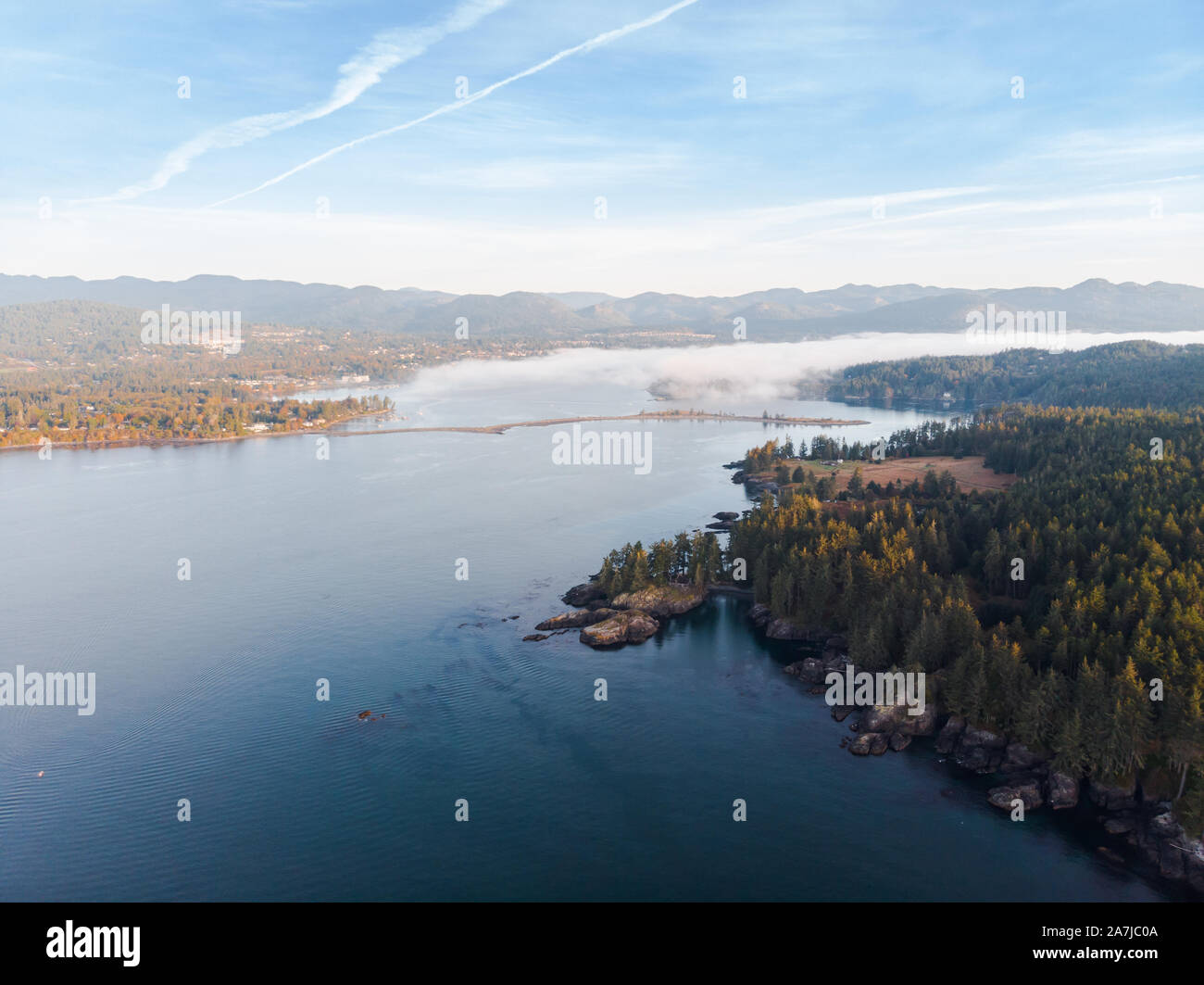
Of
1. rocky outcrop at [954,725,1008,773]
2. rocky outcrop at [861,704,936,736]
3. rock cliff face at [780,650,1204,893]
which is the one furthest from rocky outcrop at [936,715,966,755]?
rocky outcrop at [861,704,936,736]

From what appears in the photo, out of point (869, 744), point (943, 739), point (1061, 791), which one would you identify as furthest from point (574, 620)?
point (1061, 791)

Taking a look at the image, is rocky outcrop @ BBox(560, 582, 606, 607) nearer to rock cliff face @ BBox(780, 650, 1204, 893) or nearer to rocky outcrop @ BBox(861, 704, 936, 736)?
rock cliff face @ BBox(780, 650, 1204, 893)

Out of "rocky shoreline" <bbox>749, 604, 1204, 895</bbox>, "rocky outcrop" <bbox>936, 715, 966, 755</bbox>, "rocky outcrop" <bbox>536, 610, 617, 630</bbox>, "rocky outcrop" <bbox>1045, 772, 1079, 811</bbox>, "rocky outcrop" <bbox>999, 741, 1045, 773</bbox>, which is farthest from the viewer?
"rocky outcrop" <bbox>536, 610, 617, 630</bbox>

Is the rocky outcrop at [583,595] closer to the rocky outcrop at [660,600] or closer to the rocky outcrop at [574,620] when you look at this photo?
the rocky outcrop at [660,600]

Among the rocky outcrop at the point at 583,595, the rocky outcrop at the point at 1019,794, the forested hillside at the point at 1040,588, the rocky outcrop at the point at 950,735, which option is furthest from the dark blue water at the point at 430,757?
the forested hillside at the point at 1040,588

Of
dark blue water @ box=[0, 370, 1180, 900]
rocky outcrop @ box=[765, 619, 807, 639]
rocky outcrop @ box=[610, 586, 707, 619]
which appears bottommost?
dark blue water @ box=[0, 370, 1180, 900]
